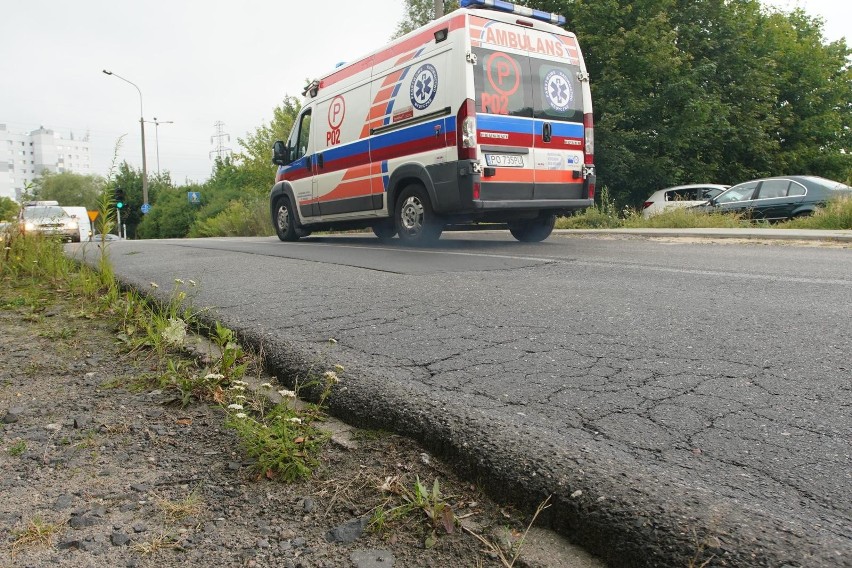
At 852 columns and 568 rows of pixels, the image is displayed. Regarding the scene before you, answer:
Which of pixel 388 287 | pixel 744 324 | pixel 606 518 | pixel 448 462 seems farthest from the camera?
pixel 388 287

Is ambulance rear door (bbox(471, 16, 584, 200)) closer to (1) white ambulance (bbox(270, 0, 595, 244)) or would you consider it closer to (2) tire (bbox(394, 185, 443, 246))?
(1) white ambulance (bbox(270, 0, 595, 244))

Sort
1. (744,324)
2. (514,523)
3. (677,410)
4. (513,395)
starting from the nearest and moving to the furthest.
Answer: (514,523)
(677,410)
(513,395)
(744,324)

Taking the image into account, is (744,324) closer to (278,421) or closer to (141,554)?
(278,421)

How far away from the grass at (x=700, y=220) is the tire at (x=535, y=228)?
4427mm

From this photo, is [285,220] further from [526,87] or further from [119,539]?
[119,539]

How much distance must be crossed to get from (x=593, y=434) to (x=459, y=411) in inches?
17.8

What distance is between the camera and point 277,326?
12.5 ft

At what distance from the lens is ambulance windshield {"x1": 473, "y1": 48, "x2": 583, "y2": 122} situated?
8.69 m

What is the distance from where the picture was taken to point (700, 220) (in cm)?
1415

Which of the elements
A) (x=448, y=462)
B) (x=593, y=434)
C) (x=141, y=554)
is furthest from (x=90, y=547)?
(x=593, y=434)

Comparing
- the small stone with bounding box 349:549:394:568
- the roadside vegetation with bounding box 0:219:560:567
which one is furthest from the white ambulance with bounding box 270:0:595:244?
the small stone with bounding box 349:549:394:568

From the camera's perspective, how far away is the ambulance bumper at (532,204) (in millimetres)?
8727

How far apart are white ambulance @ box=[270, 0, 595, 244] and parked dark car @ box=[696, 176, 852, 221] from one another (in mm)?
6543

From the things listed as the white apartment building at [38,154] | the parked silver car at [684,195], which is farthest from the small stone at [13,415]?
the white apartment building at [38,154]
